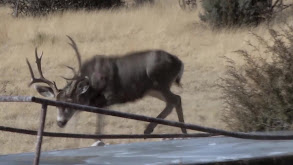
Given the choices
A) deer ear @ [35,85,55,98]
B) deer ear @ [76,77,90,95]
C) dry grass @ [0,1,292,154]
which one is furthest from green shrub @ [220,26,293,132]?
deer ear @ [35,85,55,98]

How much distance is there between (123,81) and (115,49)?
819cm

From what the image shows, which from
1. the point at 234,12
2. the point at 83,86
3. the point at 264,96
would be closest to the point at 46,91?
the point at 83,86

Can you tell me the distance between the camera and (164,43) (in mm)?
20141

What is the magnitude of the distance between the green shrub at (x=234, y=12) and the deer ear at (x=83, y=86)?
10879mm

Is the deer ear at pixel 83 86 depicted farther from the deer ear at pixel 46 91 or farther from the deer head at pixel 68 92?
the deer ear at pixel 46 91

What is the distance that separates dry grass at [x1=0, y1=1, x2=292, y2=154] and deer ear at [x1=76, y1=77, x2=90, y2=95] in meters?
0.76

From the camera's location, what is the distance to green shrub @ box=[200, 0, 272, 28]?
73.4 feet

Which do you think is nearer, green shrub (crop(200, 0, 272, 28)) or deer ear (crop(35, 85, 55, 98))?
deer ear (crop(35, 85, 55, 98))

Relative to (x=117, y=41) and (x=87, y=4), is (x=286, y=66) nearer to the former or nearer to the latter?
(x=117, y=41)

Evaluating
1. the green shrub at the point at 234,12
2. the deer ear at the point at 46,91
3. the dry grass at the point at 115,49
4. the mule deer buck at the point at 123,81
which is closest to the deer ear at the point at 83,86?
the mule deer buck at the point at 123,81

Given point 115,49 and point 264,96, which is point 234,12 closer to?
point 115,49

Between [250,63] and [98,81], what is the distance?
3025 mm

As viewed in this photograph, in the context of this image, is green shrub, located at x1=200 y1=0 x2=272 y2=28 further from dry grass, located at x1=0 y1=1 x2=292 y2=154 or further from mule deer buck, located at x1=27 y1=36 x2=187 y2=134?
mule deer buck, located at x1=27 y1=36 x2=187 y2=134

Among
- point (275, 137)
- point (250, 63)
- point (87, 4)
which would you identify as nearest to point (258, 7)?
point (87, 4)
